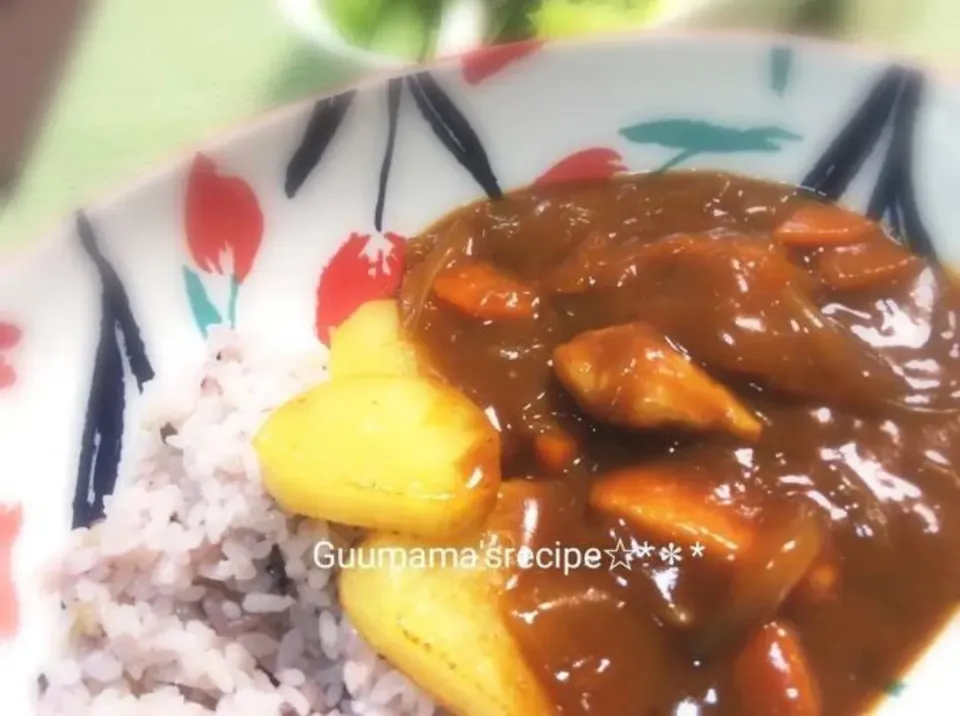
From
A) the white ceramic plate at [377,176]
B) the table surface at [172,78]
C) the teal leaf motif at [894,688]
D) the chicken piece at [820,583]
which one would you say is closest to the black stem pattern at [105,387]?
the white ceramic plate at [377,176]

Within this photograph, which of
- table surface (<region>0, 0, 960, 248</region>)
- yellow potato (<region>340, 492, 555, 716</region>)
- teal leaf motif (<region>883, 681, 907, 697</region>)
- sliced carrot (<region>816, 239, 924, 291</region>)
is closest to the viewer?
yellow potato (<region>340, 492, 555, 716</region>)

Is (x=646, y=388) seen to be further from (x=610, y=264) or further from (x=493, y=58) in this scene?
(x=493, y=58)

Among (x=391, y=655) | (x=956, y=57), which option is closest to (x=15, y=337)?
(x=391, y=655)

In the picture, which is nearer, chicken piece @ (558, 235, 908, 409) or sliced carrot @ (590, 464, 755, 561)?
sliced carrot @ (590, 464, 755, 561)

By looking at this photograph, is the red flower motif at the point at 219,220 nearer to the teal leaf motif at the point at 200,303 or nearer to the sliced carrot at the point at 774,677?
the teal leaf motif at the point at 200,303

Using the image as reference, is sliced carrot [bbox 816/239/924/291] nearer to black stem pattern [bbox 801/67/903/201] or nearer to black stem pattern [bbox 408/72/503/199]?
black stem pattern [bbox 801/67/903/201]

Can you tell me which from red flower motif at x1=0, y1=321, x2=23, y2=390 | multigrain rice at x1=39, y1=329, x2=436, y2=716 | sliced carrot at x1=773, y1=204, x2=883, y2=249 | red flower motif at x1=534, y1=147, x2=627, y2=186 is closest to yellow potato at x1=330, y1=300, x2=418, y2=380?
multigrain rice at x1=39, y1=329, x2=436, y2=716
